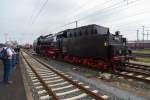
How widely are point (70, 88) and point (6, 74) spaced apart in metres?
3.09

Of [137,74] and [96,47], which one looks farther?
[96,47]

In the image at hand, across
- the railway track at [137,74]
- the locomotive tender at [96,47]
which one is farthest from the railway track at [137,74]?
the locomotive tender at [96,47]

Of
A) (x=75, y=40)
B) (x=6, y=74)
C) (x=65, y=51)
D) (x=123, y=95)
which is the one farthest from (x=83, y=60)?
(x=123, y=95)

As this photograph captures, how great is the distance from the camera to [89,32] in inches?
742

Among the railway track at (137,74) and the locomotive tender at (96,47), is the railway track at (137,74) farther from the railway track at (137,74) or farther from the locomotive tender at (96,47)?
the locomotive tender at (96,47)

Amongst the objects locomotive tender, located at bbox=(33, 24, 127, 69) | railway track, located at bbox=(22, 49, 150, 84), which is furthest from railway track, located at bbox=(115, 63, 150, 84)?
locomotive tender, located at bbox=(33, 24, 127, 69)

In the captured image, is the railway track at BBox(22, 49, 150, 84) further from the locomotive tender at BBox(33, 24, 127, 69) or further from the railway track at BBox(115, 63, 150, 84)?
the locomotive tender at BBox(33, 24, 127, 69)

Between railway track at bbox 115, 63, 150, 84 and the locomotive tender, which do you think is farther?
the locomotive tender

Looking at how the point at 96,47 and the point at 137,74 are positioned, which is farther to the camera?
the point at 96,47

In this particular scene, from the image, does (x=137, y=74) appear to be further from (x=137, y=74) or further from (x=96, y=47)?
(x=96, y=47)

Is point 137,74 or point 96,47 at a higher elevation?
point 96,47

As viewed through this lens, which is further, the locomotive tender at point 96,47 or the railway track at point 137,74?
the locomotive tender at point 96,47

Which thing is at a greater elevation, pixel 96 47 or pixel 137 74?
pixel 96 47

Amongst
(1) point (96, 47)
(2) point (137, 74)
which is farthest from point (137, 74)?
(1) point (96, 47)
